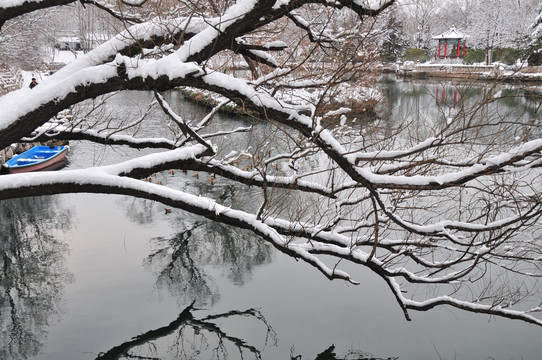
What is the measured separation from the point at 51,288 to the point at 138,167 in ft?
18.4

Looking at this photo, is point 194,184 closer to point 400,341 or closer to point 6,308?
point 6,308

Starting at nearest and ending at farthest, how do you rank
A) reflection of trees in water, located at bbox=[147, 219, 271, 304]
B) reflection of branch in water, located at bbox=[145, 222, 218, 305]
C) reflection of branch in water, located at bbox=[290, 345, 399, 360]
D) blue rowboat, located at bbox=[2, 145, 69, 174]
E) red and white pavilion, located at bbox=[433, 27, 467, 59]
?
reflection of branch in water, located at bbox=[290, 345, 399, 360] → reflection of branch in water, located at bbox=[145, 222, 218, 305] → reflection of trees in water, located at bbox=[147, 219, 271, 304] → blue rowboat, located at bbox=[2, 145, 69, 174] → red and white pavilion, located at bbox=[433, 27, 467, 59]

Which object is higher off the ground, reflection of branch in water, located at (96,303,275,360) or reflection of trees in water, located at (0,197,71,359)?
reflection of trees in water, located at (0,197,71,359)

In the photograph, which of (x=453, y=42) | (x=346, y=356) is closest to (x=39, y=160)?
(x=346, y=356)

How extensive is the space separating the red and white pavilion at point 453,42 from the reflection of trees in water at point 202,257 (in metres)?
39.7

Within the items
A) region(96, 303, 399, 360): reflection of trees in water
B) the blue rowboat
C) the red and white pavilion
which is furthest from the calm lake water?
the red and white pavilion

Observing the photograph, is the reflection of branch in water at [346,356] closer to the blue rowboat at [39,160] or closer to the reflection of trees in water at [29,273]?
the reflection of trees in water at [29,273]

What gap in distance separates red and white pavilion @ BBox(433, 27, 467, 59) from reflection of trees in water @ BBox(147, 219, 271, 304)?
39.7 m

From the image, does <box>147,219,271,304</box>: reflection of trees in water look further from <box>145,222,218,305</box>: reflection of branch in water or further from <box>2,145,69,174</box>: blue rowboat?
<box>2,145,69,174</box>: blue rowboat

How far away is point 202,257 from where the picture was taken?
10.8m

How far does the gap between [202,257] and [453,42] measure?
43.8 m

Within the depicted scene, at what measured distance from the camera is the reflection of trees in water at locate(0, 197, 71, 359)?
8.22 metres

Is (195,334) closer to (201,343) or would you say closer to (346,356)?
(201,343)

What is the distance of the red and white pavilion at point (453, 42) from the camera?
150 ft
